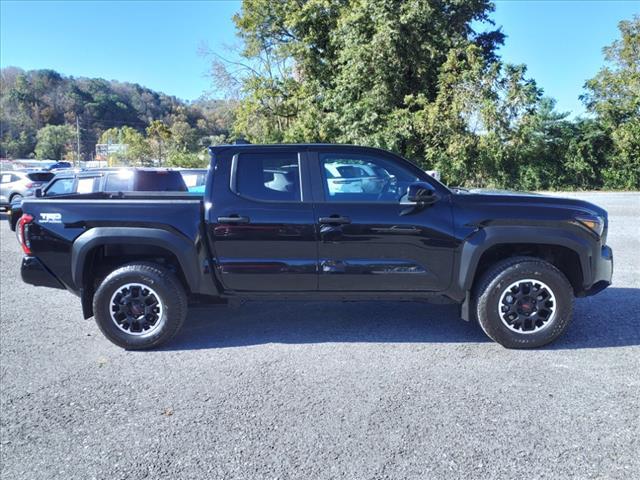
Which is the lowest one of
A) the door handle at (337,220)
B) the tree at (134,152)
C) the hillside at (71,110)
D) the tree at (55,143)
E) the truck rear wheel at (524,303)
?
the truck rear wheel at (524,303)

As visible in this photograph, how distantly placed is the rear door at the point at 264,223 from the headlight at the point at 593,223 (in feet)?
7.99

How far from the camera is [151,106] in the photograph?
113750 mm

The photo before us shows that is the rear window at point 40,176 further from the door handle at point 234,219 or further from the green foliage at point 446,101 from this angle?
the door handle at point 234,219

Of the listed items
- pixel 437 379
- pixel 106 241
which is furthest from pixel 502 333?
pixel 106 241

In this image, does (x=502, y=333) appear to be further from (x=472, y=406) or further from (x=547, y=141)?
(x=547, y=141)

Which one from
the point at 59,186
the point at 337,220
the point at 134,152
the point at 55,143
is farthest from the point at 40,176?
the point at 55,143

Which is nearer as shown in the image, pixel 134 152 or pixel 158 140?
pixel 134 152

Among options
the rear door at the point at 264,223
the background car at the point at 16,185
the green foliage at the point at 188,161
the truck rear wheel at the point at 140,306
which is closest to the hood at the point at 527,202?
the rear door at the point at 264,223

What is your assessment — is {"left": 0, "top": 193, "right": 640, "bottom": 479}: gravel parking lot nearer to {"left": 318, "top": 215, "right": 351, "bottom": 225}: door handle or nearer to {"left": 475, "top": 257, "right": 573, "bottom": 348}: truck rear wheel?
{"left": 475, "top": 257, "right": 573, "bottom": 348}: truck rear wheel

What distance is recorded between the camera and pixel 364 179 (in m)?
4.67

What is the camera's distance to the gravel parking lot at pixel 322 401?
2.87 metres

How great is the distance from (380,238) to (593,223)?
195 cm

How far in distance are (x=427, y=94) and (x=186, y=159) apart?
21.9 metres

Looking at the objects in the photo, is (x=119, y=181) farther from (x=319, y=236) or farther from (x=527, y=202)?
(x=527, y=202)
